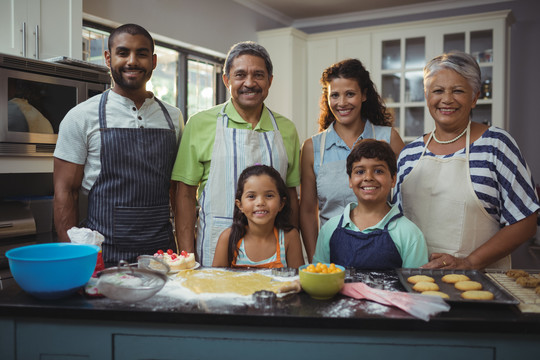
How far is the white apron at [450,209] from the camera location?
5.39 ft

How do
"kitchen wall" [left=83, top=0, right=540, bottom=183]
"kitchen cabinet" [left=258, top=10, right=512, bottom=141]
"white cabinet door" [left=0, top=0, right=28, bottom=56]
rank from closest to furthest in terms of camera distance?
"white cabinet door" [left=0, top=0, right=28, bottom=56], "kitchen wall" [left=83, top=0, right=540, bottom=183], "kitchen cabinet" [left=258, top=10, right=512, bottom=141]

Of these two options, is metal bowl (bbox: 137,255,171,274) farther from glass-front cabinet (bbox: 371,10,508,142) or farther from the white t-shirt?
glass-front cabinet (bbox: 371,10,508,142)

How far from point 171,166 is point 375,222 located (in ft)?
2.86

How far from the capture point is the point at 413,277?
1.29 meters

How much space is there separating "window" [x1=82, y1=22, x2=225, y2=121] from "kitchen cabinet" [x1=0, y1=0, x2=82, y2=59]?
126 cm

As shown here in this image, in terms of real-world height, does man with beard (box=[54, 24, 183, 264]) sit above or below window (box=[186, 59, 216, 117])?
below

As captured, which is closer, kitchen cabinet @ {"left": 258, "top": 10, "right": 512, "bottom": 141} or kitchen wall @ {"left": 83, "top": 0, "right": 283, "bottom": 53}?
kitchen wall @ {"left": 83, "top": 0, "right": 283, "bottom": 53}

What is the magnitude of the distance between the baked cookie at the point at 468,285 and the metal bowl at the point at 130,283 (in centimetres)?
77

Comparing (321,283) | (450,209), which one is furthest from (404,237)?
(321,283)

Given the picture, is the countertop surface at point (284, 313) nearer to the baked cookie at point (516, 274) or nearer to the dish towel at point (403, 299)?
the dish towel at point (403, 299)

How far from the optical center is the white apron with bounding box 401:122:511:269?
164cm

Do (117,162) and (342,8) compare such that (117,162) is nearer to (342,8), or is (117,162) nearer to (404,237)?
(404,237)

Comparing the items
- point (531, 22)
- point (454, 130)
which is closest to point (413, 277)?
point (454, 130)

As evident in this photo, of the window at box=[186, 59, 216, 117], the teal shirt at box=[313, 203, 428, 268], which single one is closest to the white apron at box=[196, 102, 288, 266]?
the teal shirt at box=[313, 203, 428, 268]
